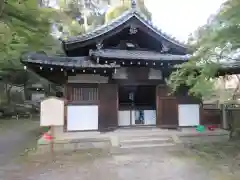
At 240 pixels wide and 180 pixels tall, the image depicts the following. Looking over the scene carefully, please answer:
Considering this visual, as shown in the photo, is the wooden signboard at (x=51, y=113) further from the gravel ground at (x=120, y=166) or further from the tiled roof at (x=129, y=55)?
the tiled roof at (x=129, y=55)

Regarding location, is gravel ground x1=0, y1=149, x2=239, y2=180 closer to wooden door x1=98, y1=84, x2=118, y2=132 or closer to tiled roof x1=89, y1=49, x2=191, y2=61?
wooden door x1=98, y1=84, x2=118, y2=132

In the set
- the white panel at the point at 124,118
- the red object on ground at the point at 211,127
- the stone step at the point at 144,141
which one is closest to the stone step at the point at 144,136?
the stone step at the point at 144,141

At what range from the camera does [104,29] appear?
9570 mm

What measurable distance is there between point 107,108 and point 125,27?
364cm

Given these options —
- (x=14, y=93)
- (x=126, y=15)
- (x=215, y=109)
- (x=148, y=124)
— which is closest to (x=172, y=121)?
(x=148, y=124)

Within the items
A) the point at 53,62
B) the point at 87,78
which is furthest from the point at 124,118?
the point at 53,62

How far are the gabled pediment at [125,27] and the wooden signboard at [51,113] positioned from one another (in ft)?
10.9

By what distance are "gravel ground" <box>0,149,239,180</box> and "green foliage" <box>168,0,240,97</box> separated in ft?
7.00

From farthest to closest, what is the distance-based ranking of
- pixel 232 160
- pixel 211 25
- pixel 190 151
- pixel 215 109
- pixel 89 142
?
pixel 215 109 < pixel 89 142 < pixel 190 151 < pixel 232 160 < pixel 211 25

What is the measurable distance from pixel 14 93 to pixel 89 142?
70.6 ft

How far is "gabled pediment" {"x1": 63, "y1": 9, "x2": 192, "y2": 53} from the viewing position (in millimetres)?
9523

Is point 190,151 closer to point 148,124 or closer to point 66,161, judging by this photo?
point 148,124

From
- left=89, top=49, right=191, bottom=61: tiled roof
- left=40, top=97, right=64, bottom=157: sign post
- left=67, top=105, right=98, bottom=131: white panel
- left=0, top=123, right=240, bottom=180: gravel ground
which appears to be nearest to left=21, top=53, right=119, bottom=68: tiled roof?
left=89, top=49, right=191, bottom=61: tiled roof

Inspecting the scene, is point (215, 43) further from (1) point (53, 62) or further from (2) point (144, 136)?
(1) point (53, 62)
